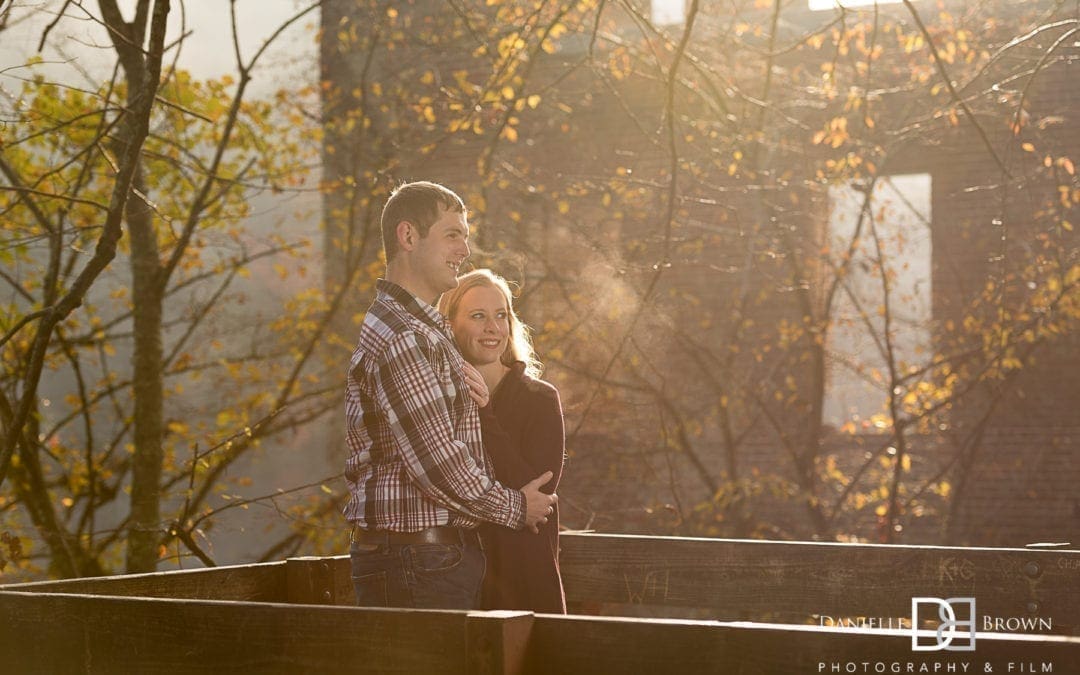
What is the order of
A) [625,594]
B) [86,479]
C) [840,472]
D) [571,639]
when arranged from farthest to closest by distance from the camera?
[840,472] → [86,479] → [625,594] → [571,639]

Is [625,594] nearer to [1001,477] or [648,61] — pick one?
[648,61]

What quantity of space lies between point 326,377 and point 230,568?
7.17 m

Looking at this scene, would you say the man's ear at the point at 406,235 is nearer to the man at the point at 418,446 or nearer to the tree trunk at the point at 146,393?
the man at the point at 418,446

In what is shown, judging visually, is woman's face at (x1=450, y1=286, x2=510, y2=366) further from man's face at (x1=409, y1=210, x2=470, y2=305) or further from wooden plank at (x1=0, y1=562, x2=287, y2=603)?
wooden plank at (x1=0, y1=562, x2=287, y2=603)

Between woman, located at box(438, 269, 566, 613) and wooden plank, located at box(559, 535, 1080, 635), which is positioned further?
wooden plank, located at box(559, 535, 1080, 635)

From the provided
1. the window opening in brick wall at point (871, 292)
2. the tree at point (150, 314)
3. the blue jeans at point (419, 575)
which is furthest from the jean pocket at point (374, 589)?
the window opening in brick wall at point (871, 292)

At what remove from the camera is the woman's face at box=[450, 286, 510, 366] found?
3539 mm

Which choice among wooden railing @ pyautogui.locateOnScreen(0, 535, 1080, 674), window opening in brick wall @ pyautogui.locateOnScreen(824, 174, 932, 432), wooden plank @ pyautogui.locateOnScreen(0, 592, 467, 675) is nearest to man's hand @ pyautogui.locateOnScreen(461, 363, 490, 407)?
wooden railing @ pyautogui.locateOnScreen(0, 535, 1080, 674)

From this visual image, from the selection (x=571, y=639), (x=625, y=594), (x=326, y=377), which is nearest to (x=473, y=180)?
(x=326, y=377)

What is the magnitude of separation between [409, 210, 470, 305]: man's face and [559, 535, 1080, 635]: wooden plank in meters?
1.36

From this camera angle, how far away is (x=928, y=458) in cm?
1130

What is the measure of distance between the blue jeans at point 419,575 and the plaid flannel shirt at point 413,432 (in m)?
0.06

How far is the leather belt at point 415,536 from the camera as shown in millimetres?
3033

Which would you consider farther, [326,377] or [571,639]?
[326,377]
